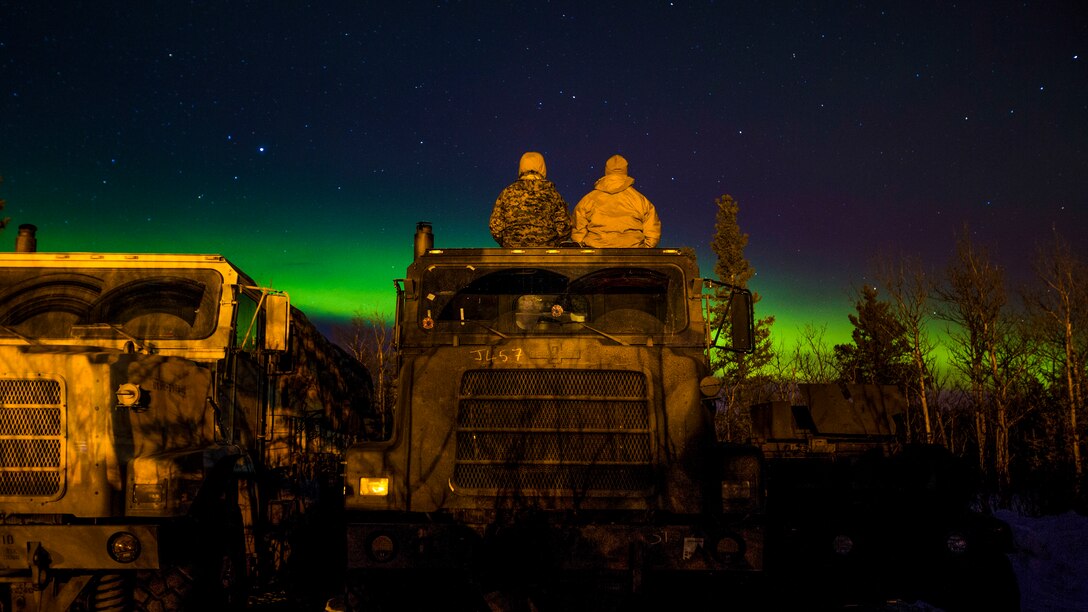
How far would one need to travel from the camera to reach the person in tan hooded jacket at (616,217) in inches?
323

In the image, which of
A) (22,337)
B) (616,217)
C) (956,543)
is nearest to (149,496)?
(22,337)

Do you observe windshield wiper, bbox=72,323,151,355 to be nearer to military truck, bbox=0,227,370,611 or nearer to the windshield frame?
military truck, bbox=0,227,370,611

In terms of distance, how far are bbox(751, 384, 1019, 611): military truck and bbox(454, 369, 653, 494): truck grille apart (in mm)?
2019

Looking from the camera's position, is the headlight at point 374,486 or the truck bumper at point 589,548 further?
the headlight at point 374,486

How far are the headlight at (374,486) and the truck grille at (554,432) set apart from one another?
1.70ft

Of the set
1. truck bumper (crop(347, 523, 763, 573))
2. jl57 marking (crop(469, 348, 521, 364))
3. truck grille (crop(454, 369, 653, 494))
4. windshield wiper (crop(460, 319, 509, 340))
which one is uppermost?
windshield wiper (crop(460, 319, 509, 340))

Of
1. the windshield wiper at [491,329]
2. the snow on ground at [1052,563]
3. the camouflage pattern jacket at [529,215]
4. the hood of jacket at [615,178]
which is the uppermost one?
the hood of jacket at [615,178]

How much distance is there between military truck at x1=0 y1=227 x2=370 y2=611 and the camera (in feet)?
19.1

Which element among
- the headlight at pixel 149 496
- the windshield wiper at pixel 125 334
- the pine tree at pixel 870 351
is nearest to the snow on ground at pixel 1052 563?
the headlight at pixel 149 496

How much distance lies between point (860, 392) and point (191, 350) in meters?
7.83

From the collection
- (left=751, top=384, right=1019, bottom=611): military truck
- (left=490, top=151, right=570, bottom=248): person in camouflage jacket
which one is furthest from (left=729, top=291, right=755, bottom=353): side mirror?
(left=490, top=151, right=570, bottom=248): person in camouflage jacket

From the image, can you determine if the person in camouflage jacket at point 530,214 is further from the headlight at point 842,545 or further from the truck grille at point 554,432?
the headlight at point 842,545

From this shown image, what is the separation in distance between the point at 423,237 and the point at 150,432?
2.83 m

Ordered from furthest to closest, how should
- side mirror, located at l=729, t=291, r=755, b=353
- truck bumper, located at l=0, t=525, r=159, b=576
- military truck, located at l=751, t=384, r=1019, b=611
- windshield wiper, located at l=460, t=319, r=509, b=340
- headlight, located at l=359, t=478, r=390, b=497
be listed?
1. military truck, located at l=751, t=384, r=1019, b=611
2. side mirror, located at l=729, t=291, r=755, b=353
3. windshield wiper, located at l=460, t=319, r=509, b=340
4. headlight, located at l=359, t=478, r=390, b=497
5. truck bumper, located at l=0, t=525, r=159, b=576
